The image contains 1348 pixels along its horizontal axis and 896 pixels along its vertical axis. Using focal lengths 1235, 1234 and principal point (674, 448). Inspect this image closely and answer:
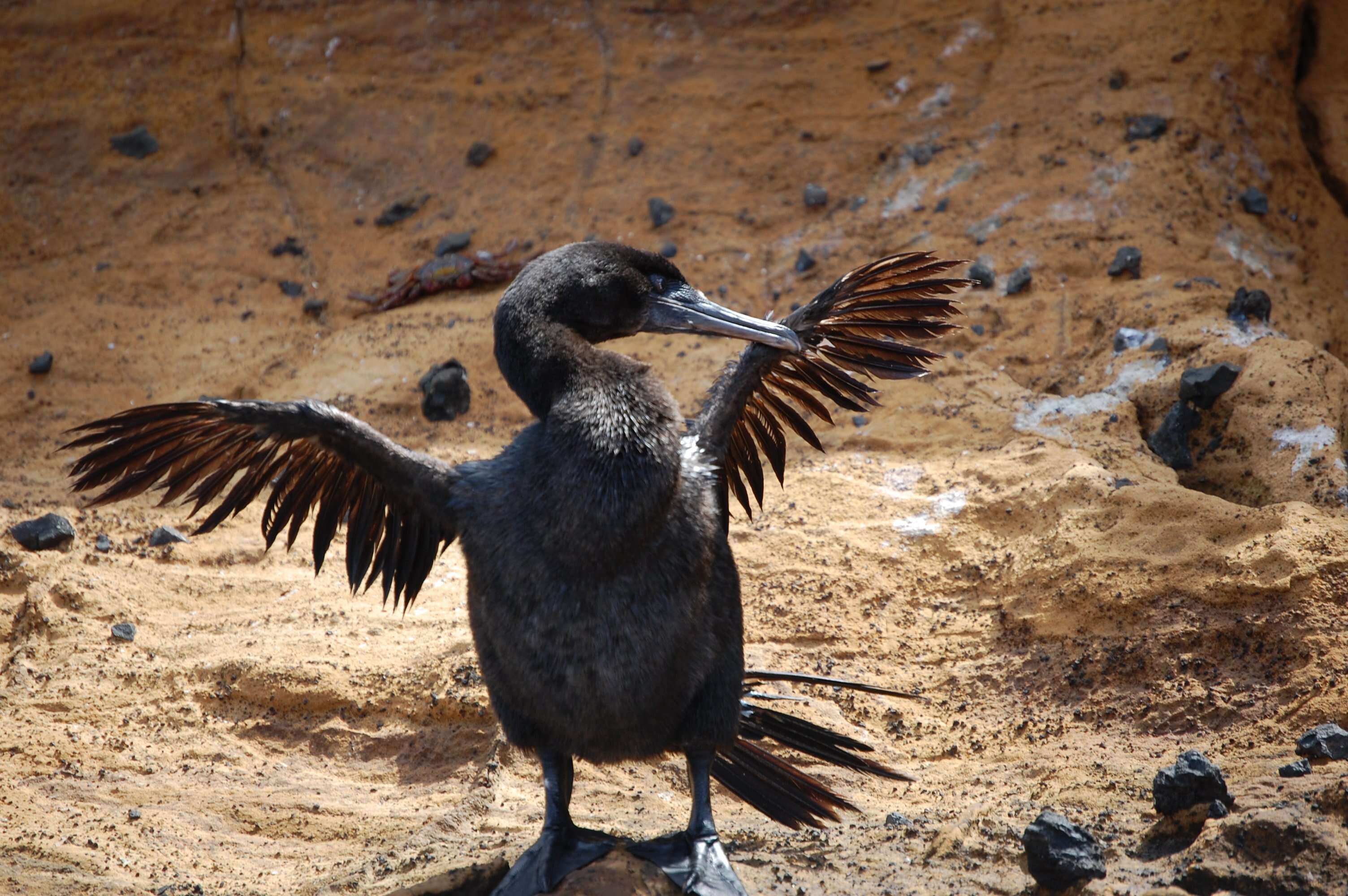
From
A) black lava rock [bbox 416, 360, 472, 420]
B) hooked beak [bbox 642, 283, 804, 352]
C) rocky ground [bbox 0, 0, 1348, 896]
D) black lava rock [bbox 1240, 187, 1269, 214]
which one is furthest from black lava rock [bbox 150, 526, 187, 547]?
black lava rock [bbox 1240, 187, 1269, 214]

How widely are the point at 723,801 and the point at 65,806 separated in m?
2.17

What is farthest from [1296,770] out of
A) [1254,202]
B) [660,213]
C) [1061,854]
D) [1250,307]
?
[660,213]

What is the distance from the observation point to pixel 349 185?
9.16 m

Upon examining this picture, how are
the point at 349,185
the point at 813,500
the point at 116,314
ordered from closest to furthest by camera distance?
1. the point at 813,500
2. the point at 116,314
3. the point at 349,185

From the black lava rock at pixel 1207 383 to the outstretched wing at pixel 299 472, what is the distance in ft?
11.4

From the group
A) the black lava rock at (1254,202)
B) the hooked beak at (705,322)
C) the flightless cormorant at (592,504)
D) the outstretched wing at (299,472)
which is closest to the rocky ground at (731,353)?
the black lava rock at (1254,202)

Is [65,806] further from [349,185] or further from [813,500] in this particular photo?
[349,185]

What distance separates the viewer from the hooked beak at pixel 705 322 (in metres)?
3.35

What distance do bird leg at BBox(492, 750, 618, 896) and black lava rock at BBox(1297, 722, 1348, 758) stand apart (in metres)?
1.98

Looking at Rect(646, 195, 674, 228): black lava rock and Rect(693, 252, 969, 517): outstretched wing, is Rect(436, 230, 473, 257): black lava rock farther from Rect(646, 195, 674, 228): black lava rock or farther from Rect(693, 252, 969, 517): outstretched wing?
Rect(693, 252, 969, 517): outstretched wing

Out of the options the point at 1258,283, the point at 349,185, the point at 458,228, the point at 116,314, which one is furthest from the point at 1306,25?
the point at 116,314

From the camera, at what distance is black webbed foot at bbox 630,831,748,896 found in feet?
10.3

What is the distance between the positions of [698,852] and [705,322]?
1.43 metres

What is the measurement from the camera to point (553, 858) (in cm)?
323
